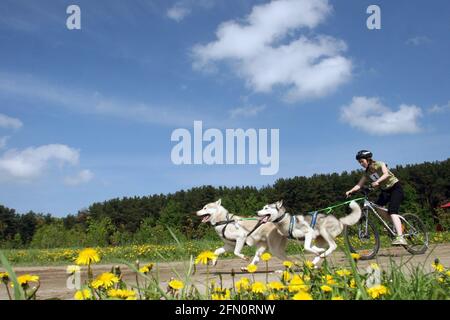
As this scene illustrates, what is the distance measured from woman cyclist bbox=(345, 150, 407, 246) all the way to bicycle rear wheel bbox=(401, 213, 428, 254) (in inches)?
28.0

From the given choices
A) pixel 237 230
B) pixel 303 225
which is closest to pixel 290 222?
pixel 303 225

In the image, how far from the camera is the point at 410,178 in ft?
81.8

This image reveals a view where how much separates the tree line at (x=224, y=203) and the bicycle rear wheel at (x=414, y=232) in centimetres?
909

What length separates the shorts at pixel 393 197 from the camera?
813 cm

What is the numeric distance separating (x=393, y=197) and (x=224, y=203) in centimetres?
1242

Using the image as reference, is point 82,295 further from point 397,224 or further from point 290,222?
point 397,224

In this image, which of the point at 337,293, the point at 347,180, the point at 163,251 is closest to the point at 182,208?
the point at 347,180

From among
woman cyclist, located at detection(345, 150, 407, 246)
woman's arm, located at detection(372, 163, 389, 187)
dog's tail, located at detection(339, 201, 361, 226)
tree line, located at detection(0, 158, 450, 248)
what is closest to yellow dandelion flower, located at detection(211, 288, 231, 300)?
dog's tail, located at detection(339, 201, 361, 226)

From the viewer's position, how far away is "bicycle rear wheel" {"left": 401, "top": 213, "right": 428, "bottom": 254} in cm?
903

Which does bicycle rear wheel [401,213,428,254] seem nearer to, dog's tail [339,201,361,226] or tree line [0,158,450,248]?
dog's tail [339,201,361,226]

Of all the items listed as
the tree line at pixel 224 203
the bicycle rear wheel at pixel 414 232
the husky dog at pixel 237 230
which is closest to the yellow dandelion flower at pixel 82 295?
the husky dog at pixel 237 230
